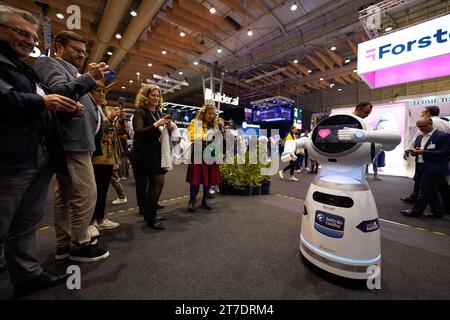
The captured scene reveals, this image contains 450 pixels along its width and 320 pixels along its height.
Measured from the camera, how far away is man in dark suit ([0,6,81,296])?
0.95 metres

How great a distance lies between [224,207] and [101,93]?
6.75 ft

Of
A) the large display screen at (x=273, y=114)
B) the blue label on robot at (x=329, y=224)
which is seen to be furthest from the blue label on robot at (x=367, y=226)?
the large display screen at (x=273, y=114)

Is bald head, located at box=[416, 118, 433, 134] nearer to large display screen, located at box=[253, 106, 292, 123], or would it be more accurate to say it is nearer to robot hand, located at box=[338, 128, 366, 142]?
robot hand, located at box=[338, 128, 366, 142]

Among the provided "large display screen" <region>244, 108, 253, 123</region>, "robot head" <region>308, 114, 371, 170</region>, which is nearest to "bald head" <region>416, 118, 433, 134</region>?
"robot head" <region>308, 114, 371, 170</region>

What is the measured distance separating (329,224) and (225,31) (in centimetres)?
612

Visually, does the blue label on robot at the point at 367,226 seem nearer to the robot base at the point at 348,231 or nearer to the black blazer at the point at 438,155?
the robot base at the point at 348,231

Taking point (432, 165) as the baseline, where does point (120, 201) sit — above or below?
below

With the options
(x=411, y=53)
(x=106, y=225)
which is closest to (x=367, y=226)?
(x=106, y=225)

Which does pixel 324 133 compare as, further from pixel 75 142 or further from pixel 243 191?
pixel 243 191

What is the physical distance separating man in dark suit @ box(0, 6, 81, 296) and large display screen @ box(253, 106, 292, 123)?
41.9 feet

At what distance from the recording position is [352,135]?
120 centimetres

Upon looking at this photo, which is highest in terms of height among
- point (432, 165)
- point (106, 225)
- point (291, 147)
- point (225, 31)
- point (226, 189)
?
point (225, 31)
